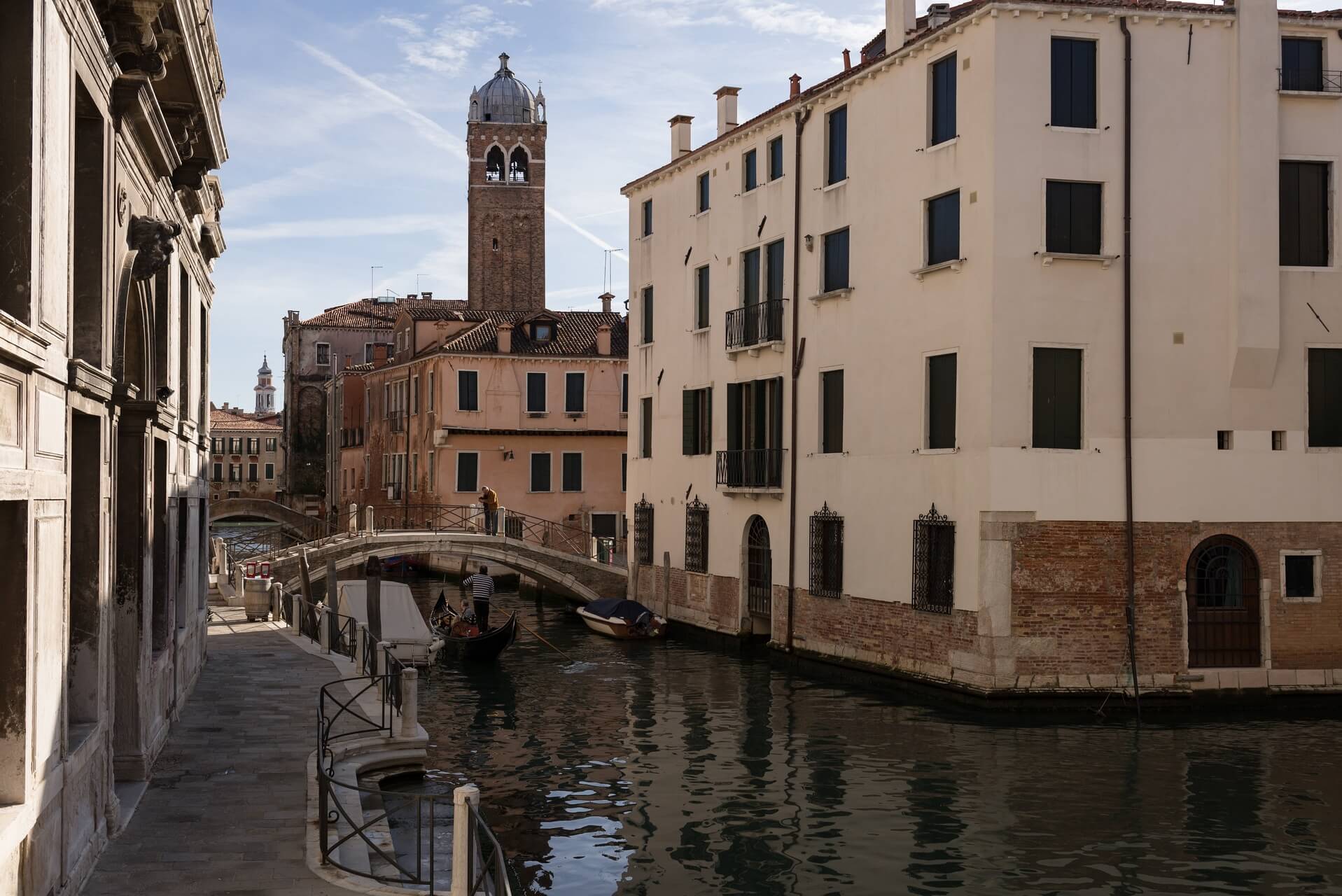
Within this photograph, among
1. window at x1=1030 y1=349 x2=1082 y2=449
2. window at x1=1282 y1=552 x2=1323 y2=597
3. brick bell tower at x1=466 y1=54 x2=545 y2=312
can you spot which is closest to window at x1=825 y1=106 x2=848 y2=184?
window at x1=1030 y1=349 x2=1082 y2=449

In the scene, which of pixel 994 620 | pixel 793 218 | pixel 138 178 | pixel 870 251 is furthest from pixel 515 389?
pixel 138 178

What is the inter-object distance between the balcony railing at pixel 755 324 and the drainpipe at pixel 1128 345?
21.3 ft

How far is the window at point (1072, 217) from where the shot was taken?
691 inches

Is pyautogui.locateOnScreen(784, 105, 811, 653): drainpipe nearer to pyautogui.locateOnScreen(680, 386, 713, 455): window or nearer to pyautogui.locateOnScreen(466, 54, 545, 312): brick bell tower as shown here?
pyautogui.locateOnScreen(680, 386, 713, 455): window

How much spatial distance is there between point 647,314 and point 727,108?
4.67 meters

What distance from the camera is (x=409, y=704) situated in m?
12.5

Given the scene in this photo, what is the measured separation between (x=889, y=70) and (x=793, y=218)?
3.33 metres

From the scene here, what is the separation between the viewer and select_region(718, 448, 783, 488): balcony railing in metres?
22.7

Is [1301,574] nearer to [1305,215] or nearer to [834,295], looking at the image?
[1305,215]

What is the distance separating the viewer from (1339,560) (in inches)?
704

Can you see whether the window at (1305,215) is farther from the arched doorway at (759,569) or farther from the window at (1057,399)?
the arched doorway at (759,569)

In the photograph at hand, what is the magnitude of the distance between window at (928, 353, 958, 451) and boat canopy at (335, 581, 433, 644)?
8.69 m

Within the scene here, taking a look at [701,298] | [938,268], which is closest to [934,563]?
[938,268]

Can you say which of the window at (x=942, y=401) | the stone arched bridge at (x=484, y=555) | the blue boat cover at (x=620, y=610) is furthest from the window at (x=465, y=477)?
the window at (x=942, y=401)
